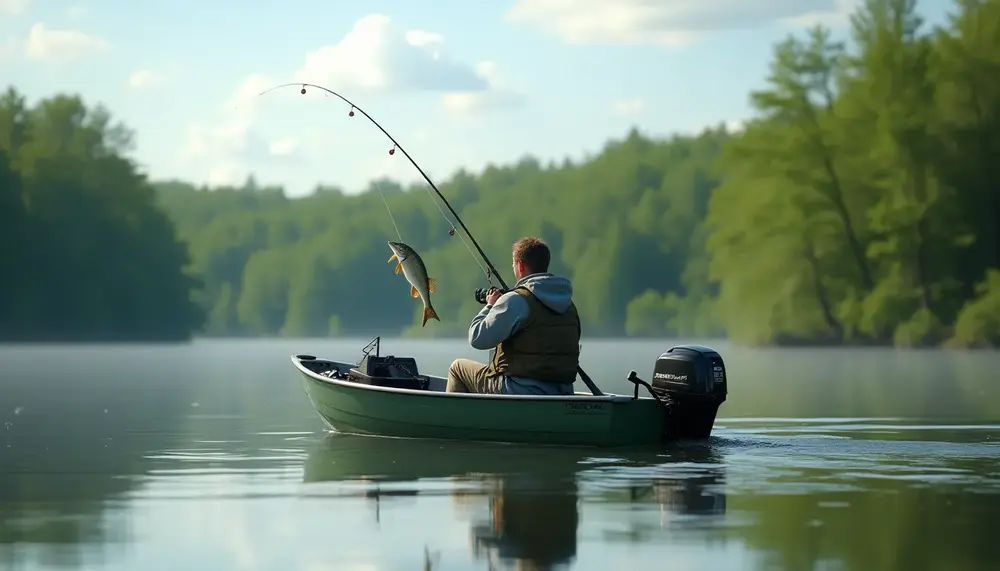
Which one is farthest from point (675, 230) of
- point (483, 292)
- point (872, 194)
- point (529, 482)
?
point (529, 482)

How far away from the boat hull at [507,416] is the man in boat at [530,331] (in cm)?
27

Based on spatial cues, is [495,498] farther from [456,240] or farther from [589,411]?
[456,240]

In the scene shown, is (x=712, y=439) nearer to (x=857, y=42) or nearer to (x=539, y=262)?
(x=539, y=262)

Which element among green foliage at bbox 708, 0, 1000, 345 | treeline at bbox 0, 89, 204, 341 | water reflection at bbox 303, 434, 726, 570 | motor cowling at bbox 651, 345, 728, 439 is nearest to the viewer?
water reflection at bbox 303, 434, 726, 570

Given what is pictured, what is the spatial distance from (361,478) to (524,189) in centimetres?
12362

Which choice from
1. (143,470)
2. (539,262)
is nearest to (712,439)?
(539,262)

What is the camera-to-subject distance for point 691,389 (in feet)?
42.5

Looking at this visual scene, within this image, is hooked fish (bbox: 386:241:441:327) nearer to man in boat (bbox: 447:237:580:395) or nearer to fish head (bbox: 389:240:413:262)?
fish head (bbox: 389:240:413:262)

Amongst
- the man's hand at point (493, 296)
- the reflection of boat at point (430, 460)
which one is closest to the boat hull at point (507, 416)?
the reflection of boat at point (430, 460)

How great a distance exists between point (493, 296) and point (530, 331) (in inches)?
23.3

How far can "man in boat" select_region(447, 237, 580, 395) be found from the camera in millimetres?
12844

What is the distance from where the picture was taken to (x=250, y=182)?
588ft

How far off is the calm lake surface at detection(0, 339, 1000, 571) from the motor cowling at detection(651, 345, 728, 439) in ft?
0.57

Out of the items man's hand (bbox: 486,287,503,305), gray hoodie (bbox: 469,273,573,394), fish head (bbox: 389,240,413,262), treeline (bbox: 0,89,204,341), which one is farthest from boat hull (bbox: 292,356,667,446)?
treeline (bbox: 0,89,204,341)
